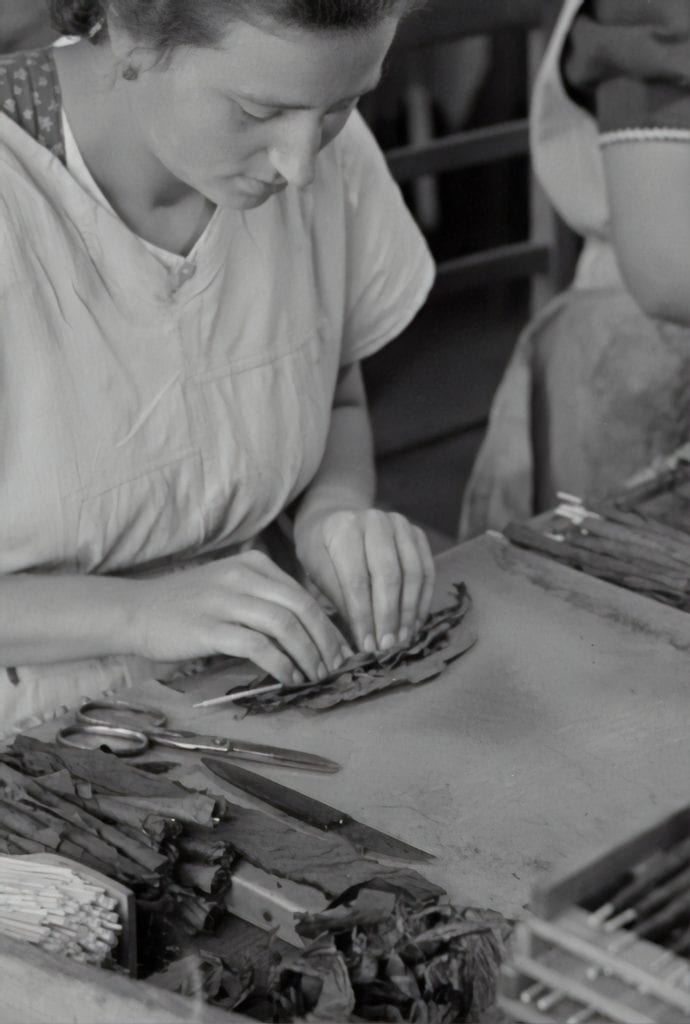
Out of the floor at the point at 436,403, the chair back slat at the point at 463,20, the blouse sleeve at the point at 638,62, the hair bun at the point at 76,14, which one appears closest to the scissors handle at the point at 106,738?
the hair bun at the point at 76,14

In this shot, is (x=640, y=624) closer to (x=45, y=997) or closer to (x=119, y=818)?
(x=119, y=818)

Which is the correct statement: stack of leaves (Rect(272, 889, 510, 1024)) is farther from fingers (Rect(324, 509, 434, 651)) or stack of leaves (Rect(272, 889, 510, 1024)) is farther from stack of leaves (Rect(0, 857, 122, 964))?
fingers (Rect(324, 509, 434, 651))

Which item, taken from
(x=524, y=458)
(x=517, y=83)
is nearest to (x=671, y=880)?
(x=524, y=458)

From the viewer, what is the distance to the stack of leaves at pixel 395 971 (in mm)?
1097

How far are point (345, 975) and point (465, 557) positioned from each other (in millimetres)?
832

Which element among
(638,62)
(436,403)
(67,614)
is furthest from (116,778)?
(436,403)

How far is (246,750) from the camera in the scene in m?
1.43

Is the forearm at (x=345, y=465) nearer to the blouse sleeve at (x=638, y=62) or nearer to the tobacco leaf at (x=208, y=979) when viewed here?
the blouse sleeve at (x=638, y=62)

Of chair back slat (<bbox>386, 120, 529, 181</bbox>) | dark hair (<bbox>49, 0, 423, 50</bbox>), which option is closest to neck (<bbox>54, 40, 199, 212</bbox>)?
dark hair (<bbox>49, 0, 423, 50</bbox>)

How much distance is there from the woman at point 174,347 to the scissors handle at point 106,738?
14cm

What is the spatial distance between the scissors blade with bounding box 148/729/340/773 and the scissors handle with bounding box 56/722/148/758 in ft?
0.06

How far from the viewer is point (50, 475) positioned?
65.4 inches

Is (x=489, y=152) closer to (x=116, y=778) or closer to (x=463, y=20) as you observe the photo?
(x=463, y=20)

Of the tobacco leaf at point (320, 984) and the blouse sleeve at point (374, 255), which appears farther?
the blouse sleeve at point (374, 255)
